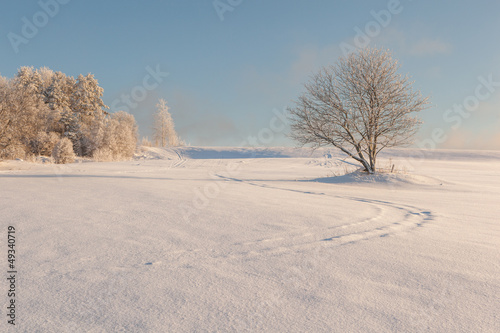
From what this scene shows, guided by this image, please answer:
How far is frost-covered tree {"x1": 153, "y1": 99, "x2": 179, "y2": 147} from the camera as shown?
156 feet

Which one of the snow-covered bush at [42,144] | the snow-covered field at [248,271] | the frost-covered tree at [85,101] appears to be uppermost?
the frost-covered tree at [85,101]

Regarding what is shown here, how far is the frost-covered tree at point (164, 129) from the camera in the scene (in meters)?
47.5

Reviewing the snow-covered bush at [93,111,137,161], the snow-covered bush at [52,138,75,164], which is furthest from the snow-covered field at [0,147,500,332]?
the snow-covered bush at [93,111,137,161]

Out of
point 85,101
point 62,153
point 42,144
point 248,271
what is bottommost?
point 248,271

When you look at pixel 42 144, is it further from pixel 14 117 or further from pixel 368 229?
pixel 368 229

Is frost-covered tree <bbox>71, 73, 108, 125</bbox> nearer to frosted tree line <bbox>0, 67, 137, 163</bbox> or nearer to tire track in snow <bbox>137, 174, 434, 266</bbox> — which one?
frosted tree line <bbox>0, 67, 137, 163</bbox>

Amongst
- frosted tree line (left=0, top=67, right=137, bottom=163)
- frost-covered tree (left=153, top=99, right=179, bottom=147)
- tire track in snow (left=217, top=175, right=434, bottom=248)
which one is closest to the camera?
tire track in snow (left=217, top=175, right=434, bottom=248)

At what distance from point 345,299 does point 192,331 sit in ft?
3.16

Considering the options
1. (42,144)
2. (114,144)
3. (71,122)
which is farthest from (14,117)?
(71,122)

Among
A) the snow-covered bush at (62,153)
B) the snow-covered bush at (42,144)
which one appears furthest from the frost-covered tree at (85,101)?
the snow-covered bush at (62,153)

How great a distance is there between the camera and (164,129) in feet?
158

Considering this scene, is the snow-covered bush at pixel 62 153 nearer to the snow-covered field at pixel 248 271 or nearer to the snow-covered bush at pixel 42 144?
the snow-covered bush at pixel 42 144

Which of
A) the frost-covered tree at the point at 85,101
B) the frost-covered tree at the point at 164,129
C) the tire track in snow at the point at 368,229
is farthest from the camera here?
the frost-covered tree at the point at 164,129

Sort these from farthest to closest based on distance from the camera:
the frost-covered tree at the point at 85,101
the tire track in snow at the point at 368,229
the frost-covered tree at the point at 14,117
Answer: the frost-covered tree at the point at 85,101 → the frost-covered tree at the point at 14,117 → the tire track in snow at the point at 368,229
